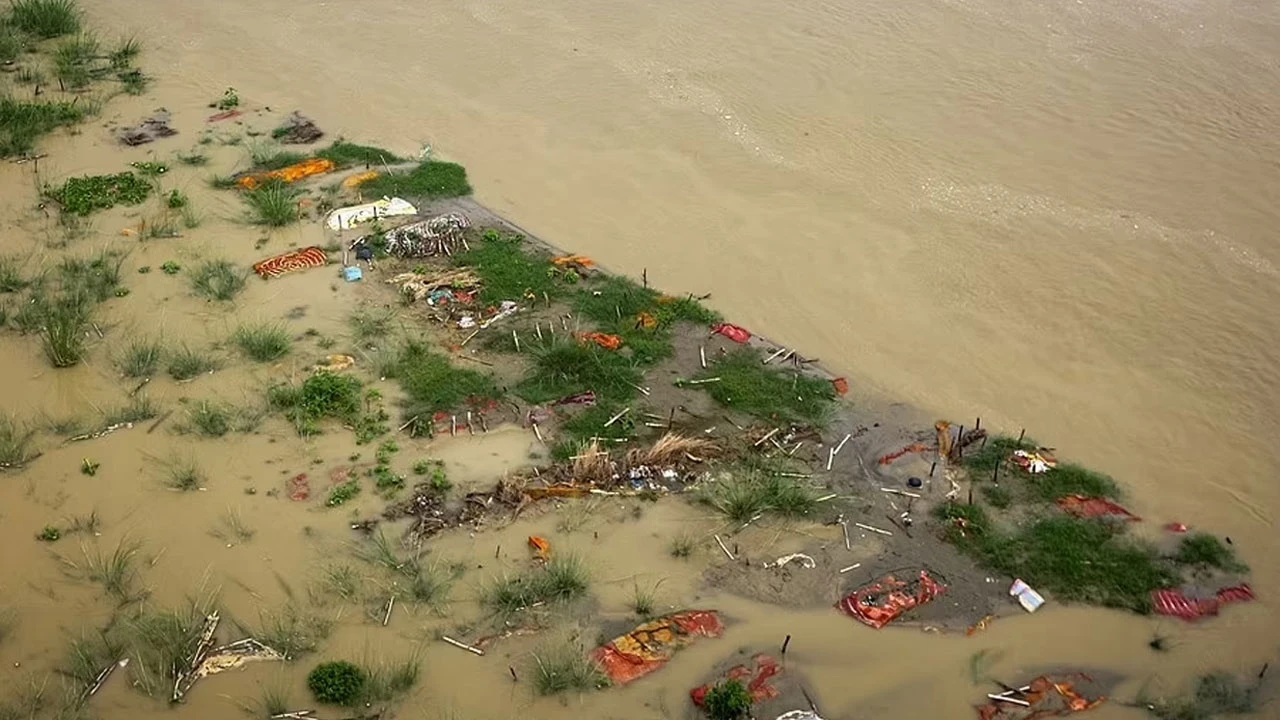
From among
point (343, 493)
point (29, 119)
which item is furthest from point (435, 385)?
point (29, 119)

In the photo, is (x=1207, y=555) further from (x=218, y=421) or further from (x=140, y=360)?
(x=140, y=360)

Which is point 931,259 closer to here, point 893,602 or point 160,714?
point 893,602

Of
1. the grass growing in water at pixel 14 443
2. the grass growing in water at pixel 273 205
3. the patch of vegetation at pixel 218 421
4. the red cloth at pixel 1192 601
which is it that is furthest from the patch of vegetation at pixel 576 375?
the red cloth at pixel 1192 601

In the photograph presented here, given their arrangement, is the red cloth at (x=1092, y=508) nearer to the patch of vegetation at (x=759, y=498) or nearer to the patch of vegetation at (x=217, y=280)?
the patch of vegetation at (x=759, y=498)

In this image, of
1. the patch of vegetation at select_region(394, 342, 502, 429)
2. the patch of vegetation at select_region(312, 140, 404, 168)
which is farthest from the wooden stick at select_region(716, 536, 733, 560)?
the patch of vegetation at select_region(312, 140, 404, 168)

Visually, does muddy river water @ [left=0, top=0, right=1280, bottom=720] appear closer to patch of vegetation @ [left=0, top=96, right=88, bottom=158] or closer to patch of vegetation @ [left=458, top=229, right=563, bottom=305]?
patch of vegetation @ [left=0, top=96, right=88, bottom=158]
